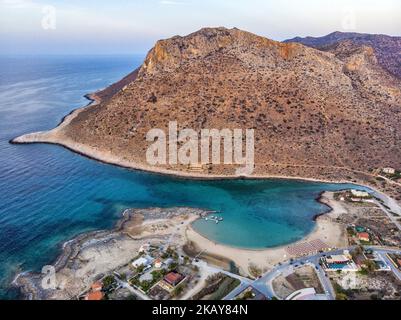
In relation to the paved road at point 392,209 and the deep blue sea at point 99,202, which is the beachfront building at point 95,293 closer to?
the deep blue sea at point 99,202

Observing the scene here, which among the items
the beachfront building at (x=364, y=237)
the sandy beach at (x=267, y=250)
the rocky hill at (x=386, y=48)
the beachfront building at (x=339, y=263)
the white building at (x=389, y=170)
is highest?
the rocky hill at (x=386, y=48)

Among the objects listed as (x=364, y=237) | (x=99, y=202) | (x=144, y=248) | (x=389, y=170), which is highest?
(x=389, y=170)

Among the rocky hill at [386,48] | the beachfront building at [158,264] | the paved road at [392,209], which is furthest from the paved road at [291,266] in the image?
the rocky hill at [386,48]

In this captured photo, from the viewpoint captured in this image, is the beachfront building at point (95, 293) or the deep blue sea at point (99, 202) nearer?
the beachfront building at point (95, 293)

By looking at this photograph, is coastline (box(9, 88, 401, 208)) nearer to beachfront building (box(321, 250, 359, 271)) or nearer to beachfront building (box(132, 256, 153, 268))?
beachfront building (box(321, 250, 359, 271))

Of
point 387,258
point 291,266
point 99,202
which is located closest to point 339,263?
point 291,266

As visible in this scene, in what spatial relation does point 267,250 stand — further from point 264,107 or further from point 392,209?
point 264,107

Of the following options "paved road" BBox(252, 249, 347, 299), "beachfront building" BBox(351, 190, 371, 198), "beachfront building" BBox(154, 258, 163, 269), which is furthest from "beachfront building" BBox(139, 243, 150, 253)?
"beachfront building" BBox(351, 190, 371, 198)
